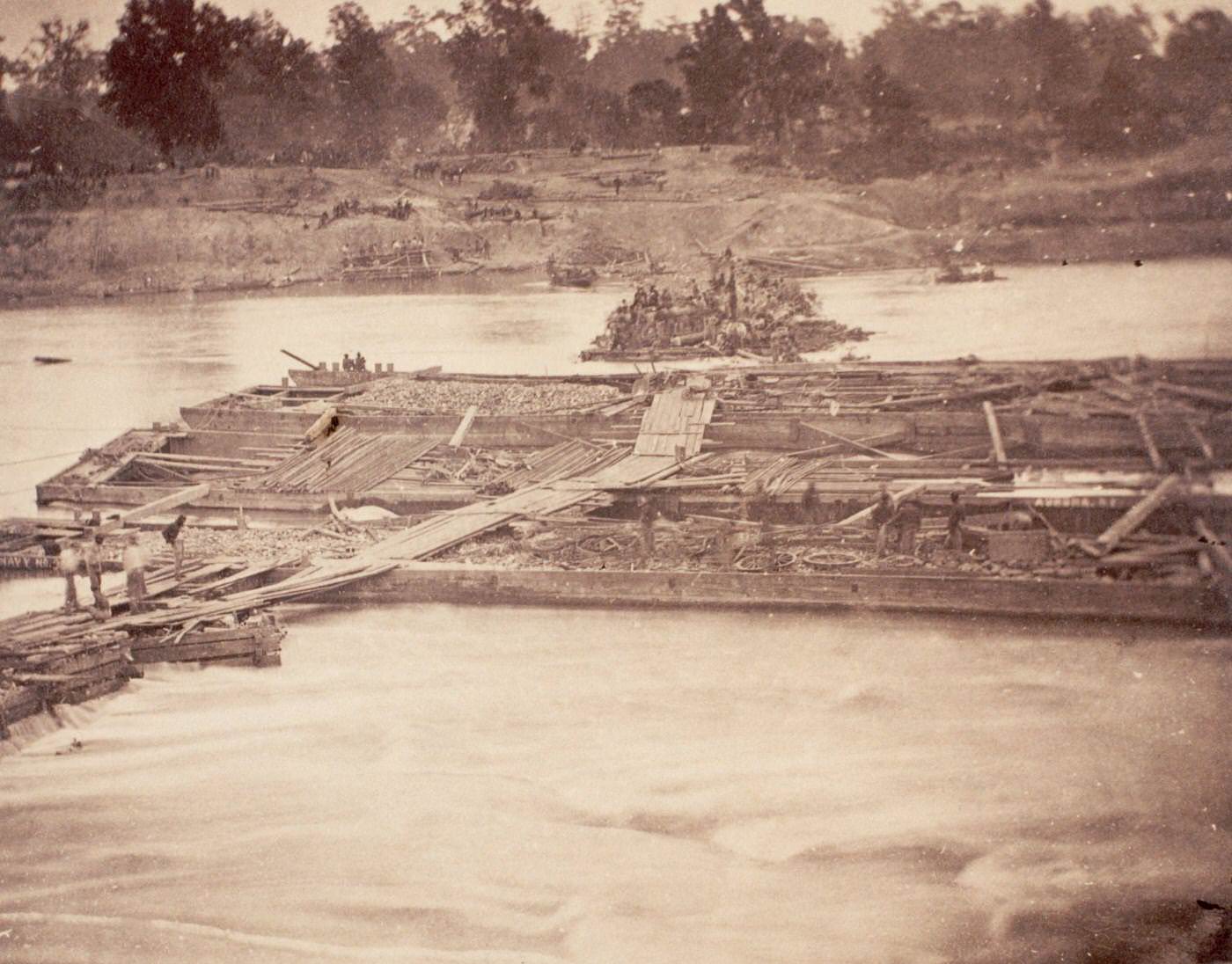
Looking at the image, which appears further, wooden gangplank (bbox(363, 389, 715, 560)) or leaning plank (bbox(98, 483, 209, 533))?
leaning plank (bbox(98, 483, 209, 533))

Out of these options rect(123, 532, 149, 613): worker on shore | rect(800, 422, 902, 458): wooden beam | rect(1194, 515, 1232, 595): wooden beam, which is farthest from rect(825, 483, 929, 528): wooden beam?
rect(123, 532, 149, 613): worker on shore

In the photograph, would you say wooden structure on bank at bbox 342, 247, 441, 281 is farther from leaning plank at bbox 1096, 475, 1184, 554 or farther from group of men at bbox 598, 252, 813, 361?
leaning plank at bbox 1096, 475, 1184, 554

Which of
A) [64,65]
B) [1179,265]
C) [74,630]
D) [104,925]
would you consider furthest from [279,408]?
[1179,265]

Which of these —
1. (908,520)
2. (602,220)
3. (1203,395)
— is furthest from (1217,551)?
(602,220)

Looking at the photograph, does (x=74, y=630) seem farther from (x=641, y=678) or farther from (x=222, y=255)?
(x=641, y=678)

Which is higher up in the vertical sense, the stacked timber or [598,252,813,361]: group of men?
[598,252,813,361]: group of men
